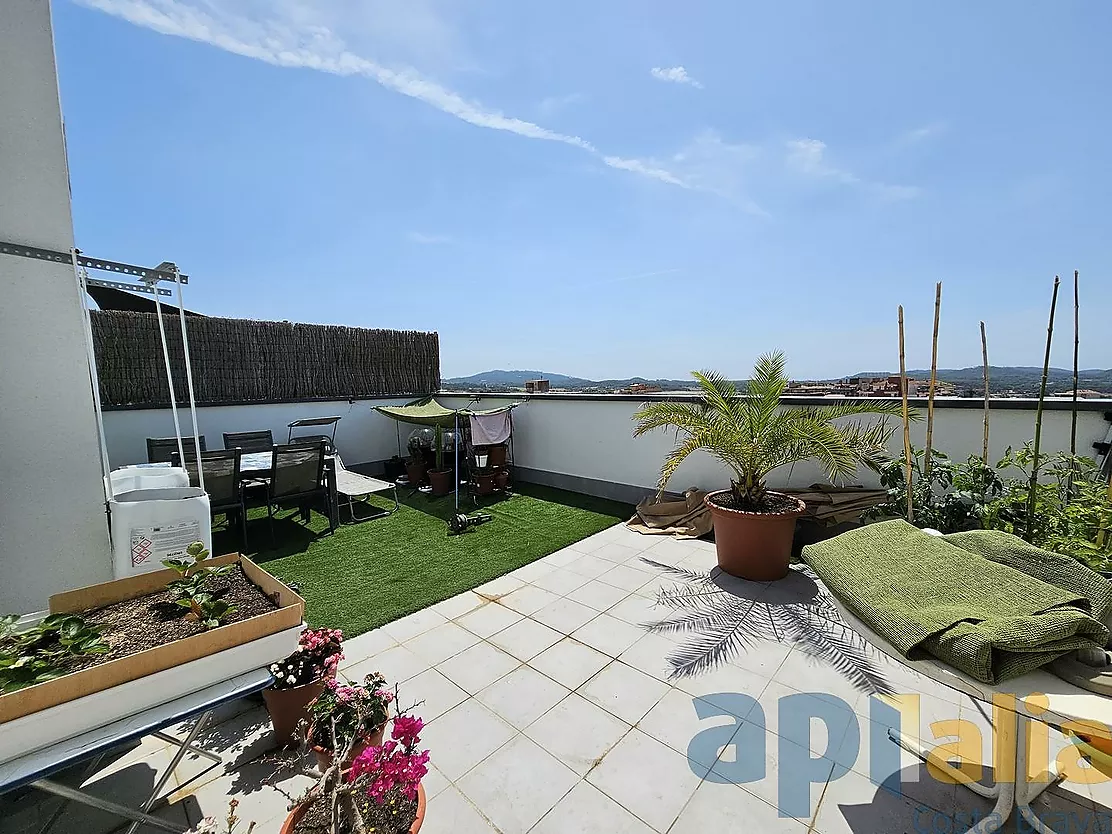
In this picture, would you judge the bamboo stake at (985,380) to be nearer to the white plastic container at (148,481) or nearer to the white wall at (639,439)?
the white wall at (639,439)

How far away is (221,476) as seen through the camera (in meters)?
4.38

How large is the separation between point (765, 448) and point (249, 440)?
6573mm

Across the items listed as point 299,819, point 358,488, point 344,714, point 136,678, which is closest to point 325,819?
point 299,819

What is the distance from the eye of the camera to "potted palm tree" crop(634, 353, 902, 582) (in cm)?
350

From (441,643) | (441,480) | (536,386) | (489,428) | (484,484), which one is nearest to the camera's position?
(441,643)

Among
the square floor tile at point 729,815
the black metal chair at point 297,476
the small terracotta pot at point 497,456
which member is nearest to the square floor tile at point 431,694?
the square floor tile at point 729,815

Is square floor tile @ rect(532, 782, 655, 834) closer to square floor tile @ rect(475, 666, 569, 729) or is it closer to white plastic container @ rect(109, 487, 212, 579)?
square floor tile @ rect(475, 666, 569, 729)

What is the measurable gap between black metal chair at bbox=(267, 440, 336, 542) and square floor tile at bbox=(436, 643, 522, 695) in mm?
3096

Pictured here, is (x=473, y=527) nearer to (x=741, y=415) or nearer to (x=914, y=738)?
(x=741, y=415)

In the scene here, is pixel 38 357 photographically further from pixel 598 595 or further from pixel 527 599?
pixel 598 595

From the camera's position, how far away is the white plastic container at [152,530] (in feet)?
6.46

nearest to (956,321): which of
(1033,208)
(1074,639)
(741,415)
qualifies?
(741,415)

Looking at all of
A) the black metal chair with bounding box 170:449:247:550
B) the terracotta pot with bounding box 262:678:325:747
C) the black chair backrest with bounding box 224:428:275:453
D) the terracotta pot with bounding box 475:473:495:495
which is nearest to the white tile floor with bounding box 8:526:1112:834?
the terracotta pot with bounding box 262:678:325:747

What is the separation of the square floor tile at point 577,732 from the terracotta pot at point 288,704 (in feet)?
3.39
